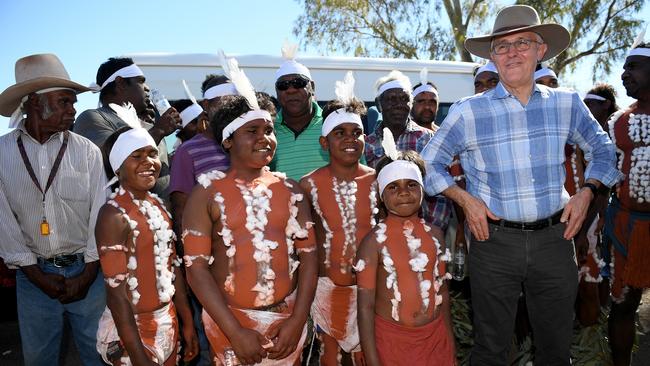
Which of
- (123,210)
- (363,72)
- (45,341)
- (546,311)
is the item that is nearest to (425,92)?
(363,72)

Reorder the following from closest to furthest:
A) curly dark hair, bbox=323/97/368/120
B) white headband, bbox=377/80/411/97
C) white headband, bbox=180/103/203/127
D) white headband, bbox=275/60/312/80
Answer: curly dark hair, bbox=323/97/368/120
white headband, bbox=275/60/312/80
white headband, bbox=377/80/411/97
white headband, bbox=180/103/203/127

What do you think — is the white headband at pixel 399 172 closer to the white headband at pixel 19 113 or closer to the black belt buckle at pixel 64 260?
the black belt buckle at pixel 64 260

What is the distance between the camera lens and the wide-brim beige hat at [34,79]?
310 cm

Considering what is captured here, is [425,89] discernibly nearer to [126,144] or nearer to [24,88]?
[126,144]

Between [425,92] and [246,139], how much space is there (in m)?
2.65

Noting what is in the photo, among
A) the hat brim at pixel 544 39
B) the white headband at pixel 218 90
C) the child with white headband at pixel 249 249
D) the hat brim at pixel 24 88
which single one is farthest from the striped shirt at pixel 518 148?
the hat brim at pixel 24 88

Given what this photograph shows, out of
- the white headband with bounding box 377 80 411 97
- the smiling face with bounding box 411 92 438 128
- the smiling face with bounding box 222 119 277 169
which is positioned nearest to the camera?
the smiling face with bounding box 222 119 277 169

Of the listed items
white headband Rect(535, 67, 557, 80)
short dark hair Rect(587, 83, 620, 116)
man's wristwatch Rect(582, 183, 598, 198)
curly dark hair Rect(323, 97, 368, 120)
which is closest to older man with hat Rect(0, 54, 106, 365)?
curly dark hair Rect(323, 97, 368, 120)

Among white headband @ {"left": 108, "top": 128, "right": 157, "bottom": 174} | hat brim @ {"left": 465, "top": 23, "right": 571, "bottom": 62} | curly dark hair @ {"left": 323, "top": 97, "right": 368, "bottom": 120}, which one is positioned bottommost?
white headband @ {"left": 108, "top": 128, "right": 157, "bottom": 174}

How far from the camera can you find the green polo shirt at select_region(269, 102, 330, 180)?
3865 mm

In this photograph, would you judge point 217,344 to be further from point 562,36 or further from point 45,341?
point 562,36

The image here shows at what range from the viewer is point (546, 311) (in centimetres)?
300

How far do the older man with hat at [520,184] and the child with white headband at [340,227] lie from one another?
0.50m

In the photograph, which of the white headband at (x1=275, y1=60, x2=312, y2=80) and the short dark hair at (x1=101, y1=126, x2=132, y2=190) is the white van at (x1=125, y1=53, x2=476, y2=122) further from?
the short dark hair at (x1=101, y1=126, x2=132, y2=190)
